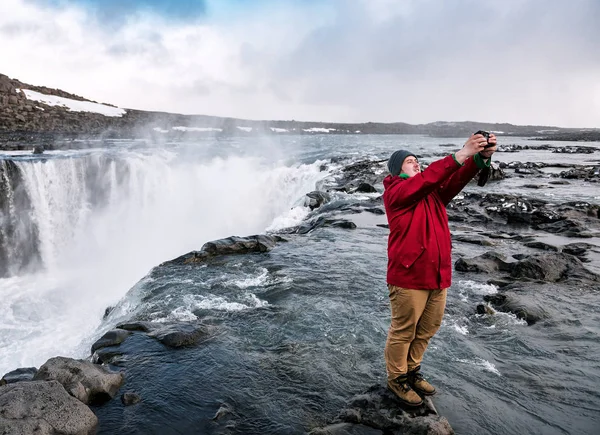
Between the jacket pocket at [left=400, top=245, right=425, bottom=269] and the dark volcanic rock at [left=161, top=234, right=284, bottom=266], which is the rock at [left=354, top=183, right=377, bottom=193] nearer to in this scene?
the dark volcanic rock at [left=161, top=234, right=284, bottom=266]

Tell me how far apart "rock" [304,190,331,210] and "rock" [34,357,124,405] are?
538 inches

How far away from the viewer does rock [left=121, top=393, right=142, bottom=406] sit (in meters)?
4.27

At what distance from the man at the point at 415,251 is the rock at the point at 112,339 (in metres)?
4.09

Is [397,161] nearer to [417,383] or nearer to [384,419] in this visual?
[417,383]

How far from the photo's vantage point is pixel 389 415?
363 centimetres

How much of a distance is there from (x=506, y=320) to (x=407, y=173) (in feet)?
13.7

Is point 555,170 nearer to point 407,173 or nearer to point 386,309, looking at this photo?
point 386,309

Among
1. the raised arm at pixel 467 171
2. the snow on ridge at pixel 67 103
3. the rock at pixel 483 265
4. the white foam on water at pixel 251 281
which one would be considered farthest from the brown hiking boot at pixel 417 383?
the snow on ridge at pixel 67 103

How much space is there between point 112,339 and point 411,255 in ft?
15.3

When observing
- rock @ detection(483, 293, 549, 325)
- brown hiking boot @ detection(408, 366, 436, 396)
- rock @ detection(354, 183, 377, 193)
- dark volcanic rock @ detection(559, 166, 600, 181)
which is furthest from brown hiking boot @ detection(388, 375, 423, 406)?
dark volcanic rock @ detection(559, 166, 600, 181)

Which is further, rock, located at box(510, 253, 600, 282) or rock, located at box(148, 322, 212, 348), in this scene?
rock, located at box(510, 253, 600, 282)

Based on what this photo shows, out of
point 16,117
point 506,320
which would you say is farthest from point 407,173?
point 16,117

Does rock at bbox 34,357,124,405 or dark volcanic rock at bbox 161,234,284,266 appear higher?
rock at bbox 34,357,124,405

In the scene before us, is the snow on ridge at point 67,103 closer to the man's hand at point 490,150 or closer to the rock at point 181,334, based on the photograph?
A: the rock at point 181,334
